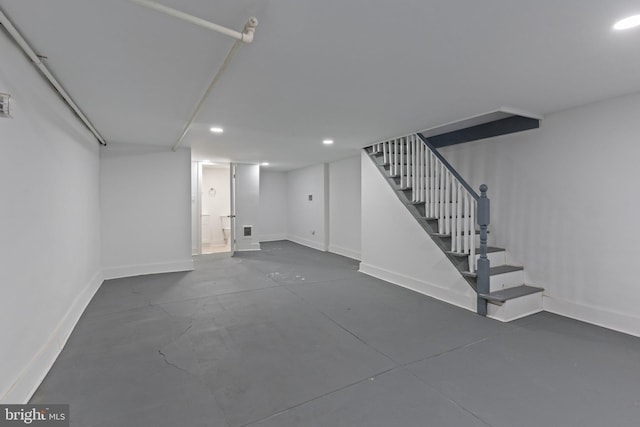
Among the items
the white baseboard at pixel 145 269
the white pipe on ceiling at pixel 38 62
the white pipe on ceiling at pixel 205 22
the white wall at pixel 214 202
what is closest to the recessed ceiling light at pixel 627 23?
the white pipe on ceiling at pixel 205 22

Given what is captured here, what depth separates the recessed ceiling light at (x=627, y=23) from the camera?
1.58 meters

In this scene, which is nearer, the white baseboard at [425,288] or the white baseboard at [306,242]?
the white baseboard at [425,288]

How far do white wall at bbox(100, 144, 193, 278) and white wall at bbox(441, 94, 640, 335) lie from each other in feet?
16.9

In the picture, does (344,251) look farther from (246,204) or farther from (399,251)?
(246,204)

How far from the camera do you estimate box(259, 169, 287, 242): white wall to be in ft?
29.3

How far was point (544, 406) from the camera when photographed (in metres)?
1.77

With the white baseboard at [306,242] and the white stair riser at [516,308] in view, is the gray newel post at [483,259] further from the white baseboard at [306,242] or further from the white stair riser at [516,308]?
the white baseboard at [306,242]

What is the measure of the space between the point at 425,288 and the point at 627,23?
3187mm

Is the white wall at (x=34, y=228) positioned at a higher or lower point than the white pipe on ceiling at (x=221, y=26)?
lower

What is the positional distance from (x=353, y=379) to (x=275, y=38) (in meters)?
2.33

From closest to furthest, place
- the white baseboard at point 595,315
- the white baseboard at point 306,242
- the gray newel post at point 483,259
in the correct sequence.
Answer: the white baseboard at point 595,315 → the gray newel post at point 483,259 → the white baseboard at point 306,242

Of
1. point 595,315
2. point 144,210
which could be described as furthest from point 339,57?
point 144,210

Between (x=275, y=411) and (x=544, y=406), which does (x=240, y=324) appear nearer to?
(x=275, y=411)

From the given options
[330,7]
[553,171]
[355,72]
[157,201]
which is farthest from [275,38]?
[157,201]
